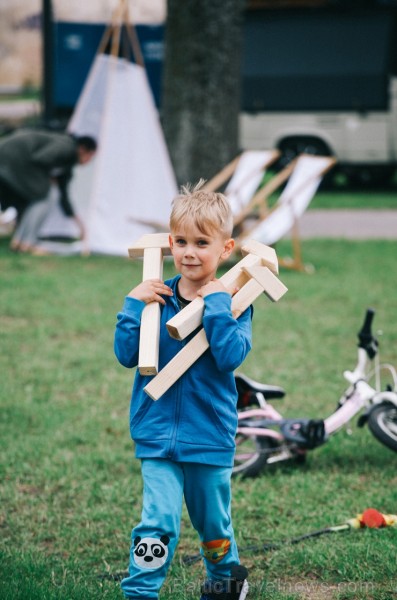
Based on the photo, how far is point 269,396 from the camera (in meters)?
4.65

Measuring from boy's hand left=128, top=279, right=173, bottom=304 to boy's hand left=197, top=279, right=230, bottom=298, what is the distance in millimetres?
124

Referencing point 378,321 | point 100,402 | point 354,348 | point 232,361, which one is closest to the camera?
point 232,361

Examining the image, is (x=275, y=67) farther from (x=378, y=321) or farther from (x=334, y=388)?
(x=334, y=388)

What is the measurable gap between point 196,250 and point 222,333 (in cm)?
27

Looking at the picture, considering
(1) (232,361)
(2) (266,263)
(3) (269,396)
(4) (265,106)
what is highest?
(2) (266,263)

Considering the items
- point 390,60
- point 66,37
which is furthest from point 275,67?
point 66,37

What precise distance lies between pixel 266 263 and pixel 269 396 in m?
1.72

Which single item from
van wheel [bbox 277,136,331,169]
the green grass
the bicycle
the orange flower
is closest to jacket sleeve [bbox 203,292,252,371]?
the green grass

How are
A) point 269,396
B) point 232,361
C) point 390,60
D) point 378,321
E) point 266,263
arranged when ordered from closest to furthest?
point 232,361 < point 266,263 < point 269,396 < point 378,321 < point 390,60

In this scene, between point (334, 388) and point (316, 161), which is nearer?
point (334, 388)

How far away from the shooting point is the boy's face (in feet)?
9.43

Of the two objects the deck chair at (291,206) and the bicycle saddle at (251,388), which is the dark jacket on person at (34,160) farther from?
the bicycle saddle at (251,388)

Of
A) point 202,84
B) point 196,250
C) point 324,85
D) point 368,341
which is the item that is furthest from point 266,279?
point 324,85

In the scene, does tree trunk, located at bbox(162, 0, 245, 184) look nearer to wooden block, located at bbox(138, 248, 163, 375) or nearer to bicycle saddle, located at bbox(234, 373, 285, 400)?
bicycle saddle, located at bbox(234, 373, 285, 400)
